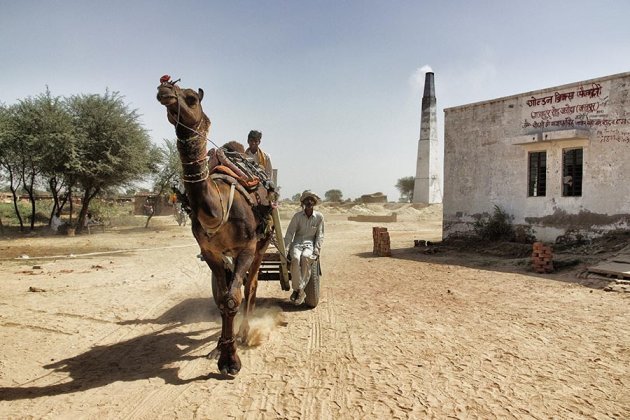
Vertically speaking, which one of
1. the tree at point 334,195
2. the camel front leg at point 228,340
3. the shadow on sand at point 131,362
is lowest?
the shadow on sand at point 131,362

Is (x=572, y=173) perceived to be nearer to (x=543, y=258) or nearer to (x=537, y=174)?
(x=537, y=174)

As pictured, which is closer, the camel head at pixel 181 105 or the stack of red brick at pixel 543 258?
the camel head at pixel 181 105

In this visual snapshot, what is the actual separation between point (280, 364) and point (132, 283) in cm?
538

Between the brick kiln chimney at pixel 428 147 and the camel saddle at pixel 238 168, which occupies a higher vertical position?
the brick kiln chimney at pixel 428 147

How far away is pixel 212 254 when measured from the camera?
4.39m

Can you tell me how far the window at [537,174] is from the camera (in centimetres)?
1388

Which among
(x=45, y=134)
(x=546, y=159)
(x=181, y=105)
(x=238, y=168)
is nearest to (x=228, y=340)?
(x=238, y=168)

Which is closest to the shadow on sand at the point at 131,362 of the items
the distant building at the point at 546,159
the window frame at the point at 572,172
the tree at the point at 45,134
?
the distant building at the point at 546,159

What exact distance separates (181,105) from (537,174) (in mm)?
13721

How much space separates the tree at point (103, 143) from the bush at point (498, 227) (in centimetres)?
1749

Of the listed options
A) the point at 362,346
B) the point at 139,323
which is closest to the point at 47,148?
the point at 139,323

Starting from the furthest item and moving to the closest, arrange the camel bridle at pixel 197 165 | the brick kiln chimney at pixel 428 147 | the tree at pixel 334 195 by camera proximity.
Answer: the tree at pixel 334 195 → the brick kiln chimney at pixel 428 147 → the camel bridle at pixel 197 165

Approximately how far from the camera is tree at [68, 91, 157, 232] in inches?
819

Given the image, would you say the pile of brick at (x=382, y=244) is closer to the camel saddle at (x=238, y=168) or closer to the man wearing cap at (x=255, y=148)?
the man wearing cap at (x=255, y=148)
